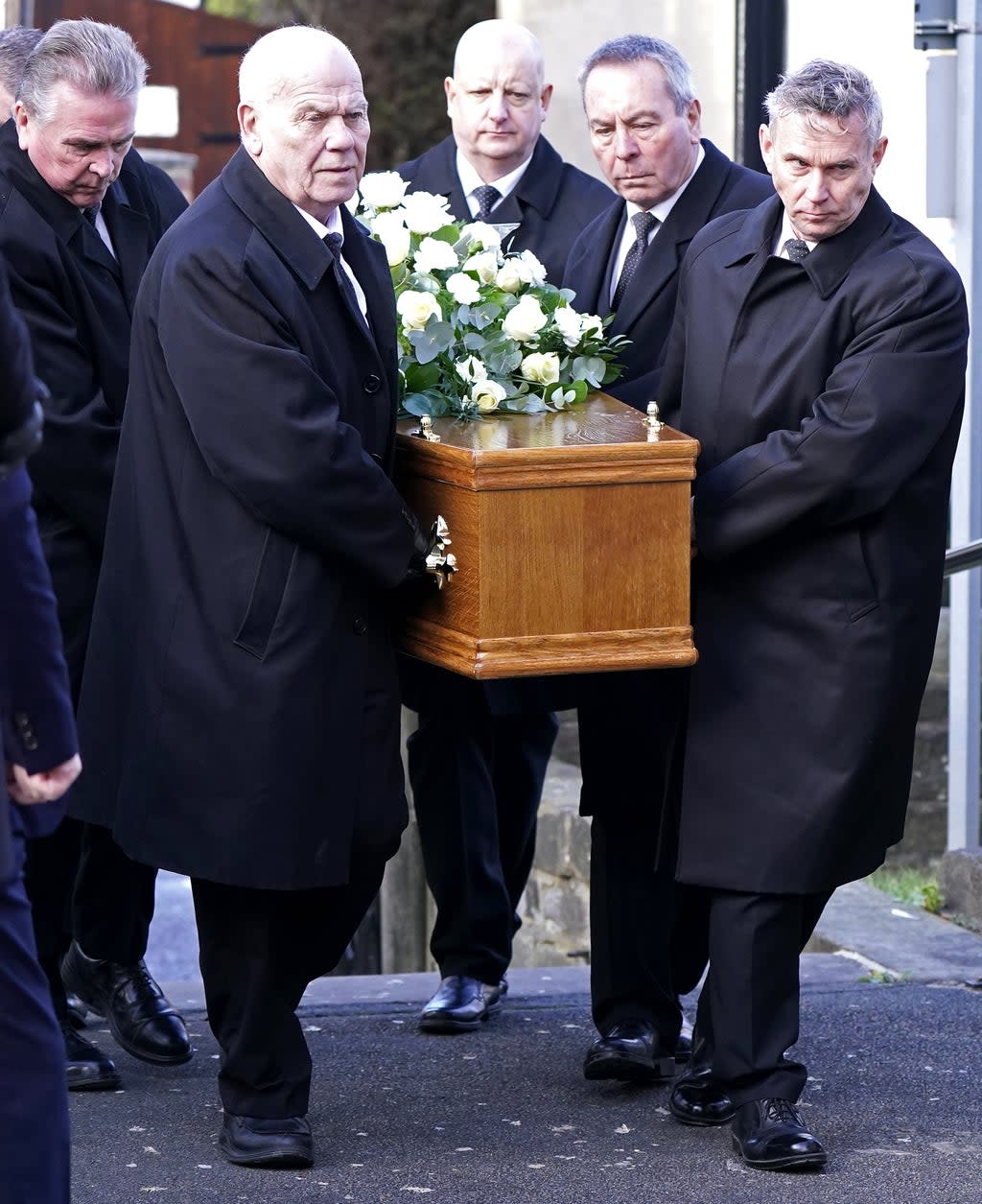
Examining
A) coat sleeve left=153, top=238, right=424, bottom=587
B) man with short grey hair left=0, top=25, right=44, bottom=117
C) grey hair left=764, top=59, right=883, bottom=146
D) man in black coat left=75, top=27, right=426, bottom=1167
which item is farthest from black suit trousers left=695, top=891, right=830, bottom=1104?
man with short grey hair left=0, top=25, right=44, bottom=117

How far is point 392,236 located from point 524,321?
14.4 inches

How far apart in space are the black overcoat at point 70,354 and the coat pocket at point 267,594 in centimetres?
70

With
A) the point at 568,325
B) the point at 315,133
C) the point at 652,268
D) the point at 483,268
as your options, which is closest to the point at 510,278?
the point at 483,268

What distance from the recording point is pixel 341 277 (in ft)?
13.0

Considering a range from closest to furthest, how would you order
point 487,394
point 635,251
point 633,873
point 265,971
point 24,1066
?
point 24,1066 → point 265,971 → point 487,394 → point 633,873 → point 635,251

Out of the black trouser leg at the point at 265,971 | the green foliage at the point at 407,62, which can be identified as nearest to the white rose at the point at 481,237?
the black trouser leg at the point at 265,971

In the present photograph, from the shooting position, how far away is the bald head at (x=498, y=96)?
17.4 feet

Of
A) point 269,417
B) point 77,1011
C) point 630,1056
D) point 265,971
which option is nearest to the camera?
point 269,417

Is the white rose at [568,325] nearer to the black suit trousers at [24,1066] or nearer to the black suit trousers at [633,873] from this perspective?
the black suit trousers at [633,873]

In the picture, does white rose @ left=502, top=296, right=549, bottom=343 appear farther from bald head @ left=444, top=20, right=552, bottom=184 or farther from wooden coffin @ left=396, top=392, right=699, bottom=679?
bald head @ left=444, top=20, right=552, bottom=184

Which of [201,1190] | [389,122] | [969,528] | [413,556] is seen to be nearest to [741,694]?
[413,556]

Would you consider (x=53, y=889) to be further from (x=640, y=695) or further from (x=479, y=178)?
(x=479, y=178)

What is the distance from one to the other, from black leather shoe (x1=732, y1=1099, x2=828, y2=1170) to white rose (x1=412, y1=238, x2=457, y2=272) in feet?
5.55

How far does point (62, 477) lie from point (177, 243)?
28.8 inches
